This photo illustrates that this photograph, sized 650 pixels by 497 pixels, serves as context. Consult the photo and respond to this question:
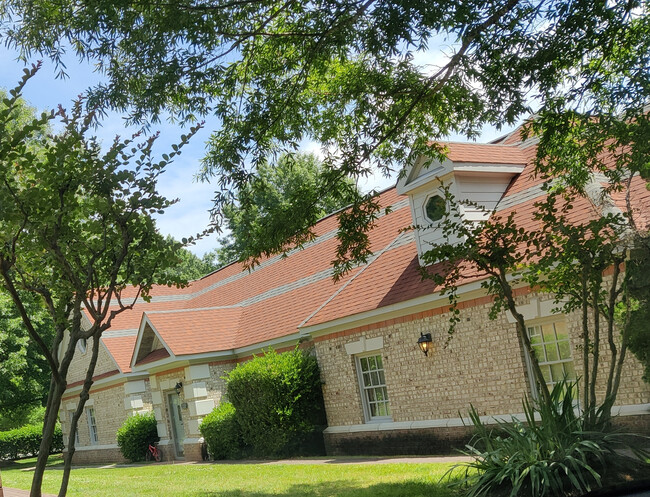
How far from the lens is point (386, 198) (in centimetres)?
2116

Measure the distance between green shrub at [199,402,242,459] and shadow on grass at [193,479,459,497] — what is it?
666cm

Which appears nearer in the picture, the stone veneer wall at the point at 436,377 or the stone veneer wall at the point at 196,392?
the stone veneer wall at the point at 436,377

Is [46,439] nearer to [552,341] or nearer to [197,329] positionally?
[552,341]

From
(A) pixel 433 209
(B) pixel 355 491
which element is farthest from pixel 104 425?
(B) pixel 355 491

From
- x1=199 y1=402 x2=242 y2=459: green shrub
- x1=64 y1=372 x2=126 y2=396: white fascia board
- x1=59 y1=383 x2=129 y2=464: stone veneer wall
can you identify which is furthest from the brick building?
x1=59 y1=383 x2=129 y2=464: stone veneer wall

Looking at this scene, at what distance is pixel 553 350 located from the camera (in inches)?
506

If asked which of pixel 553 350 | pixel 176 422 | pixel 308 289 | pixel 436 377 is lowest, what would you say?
pixel 176 422

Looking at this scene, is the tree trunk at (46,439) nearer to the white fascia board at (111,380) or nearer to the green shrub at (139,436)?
the green shrub at (139,436)

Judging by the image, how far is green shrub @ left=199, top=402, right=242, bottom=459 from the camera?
20.0 m

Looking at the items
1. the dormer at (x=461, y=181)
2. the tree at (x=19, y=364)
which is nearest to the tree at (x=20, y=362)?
the tree at (x=19, y=364)

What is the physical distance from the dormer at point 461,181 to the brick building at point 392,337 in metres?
0.03

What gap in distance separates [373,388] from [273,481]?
380 cm

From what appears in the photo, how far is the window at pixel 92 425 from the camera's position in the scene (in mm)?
29953

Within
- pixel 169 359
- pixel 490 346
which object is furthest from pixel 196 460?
pixel 490 346
